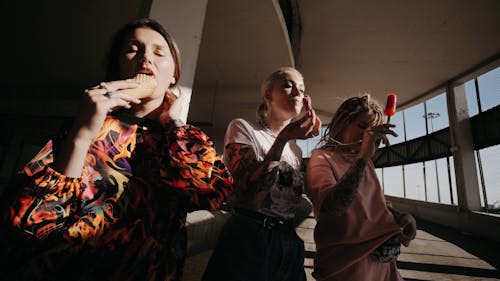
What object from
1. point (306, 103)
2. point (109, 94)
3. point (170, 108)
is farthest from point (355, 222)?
point (109, 94)

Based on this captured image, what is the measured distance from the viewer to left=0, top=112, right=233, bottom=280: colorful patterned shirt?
1.69ft

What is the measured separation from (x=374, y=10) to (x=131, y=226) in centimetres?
707

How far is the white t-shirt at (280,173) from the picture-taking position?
44.0 inches

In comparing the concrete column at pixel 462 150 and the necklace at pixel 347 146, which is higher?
the concrete column at pixel 462 150

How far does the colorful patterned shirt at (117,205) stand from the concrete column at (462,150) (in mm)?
10687

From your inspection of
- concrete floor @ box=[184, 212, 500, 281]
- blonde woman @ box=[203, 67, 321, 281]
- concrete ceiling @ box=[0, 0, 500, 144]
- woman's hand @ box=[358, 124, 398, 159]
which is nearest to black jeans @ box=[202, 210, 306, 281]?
blonde woman @ box=[203, 67, 321, 281]

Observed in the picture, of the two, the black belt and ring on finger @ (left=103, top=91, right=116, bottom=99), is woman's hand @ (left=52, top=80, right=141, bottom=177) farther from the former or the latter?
the black belt

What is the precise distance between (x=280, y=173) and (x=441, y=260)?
5427 mm

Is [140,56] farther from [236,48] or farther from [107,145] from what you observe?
[236,48]

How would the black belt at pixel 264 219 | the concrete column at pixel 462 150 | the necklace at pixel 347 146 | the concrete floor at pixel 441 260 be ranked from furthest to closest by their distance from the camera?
the concrete column at pixel 462 150 → the concrete floor at pixel 441 260 → the necklace at pixel 347 146 → the black belt at pixel 264 219

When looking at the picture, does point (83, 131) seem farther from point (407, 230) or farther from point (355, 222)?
point (407, 230)

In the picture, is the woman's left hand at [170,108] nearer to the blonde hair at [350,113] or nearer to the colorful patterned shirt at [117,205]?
the colorful patterned shirt at [117,205]

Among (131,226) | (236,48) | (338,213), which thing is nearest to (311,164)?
(338,213)

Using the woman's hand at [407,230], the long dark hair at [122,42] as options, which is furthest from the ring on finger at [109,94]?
the woman's hand at [407,230]
